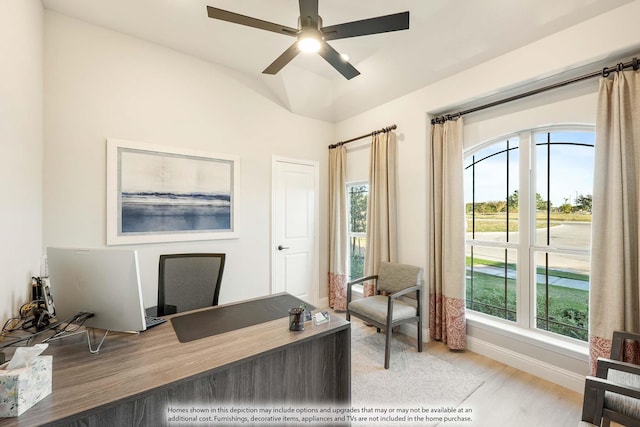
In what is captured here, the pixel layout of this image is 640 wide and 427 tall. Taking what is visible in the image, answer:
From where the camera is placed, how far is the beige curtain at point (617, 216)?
1.79 meters

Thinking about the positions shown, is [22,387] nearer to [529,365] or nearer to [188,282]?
[188,282]

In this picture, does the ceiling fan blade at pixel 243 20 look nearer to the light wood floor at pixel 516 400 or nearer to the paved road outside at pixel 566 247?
the paved road outside at pixel 566 247

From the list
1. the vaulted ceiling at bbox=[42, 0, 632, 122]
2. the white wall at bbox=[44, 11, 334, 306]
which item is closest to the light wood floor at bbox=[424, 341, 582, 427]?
the white wall at bbox=[44, 11, 334, 306]

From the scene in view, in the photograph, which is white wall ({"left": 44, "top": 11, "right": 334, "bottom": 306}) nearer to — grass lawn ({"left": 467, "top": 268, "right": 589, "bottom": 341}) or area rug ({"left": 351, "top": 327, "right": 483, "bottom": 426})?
area rug ({"left": 351, "top": 327, "right": 483, "bottom": 426})

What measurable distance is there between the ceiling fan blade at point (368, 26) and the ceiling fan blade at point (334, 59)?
0.07 meters

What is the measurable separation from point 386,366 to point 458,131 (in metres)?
2.37

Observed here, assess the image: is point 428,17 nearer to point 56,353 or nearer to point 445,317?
point 445,317

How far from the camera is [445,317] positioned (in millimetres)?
2814

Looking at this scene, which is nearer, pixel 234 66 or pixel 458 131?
pixel 458 131

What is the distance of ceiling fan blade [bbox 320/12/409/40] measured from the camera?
5.46 feet

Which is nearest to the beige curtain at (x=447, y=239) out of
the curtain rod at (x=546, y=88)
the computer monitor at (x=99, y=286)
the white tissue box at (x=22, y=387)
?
the curtain rod at (x=546, y=88)

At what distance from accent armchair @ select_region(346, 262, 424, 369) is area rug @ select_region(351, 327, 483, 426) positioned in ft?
0.48

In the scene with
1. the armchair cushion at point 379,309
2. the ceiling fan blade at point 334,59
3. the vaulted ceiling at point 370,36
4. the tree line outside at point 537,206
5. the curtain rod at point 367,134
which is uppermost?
the vaulted ceiling at point 370,36

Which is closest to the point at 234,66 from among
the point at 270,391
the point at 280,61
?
the point at 280,61
